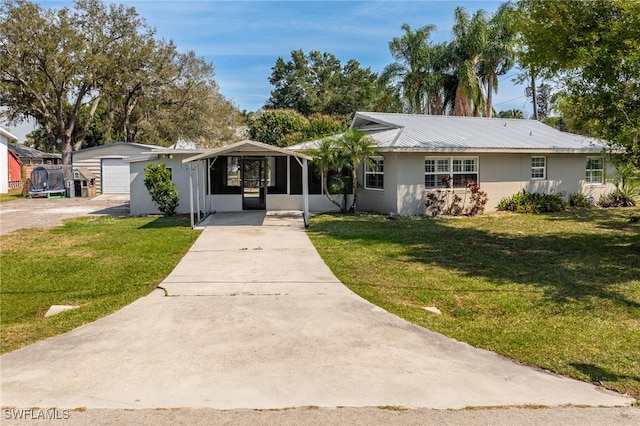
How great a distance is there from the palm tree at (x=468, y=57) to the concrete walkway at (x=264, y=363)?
25375 mm

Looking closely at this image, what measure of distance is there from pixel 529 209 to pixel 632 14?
1000 cm

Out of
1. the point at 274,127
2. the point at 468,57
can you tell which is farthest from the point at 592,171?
the point at 274,127

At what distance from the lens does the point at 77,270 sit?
9.43 meters

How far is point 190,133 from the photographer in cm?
4147

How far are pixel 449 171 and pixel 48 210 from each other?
51.9 feet

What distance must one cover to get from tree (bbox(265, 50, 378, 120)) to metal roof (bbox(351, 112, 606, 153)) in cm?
2240

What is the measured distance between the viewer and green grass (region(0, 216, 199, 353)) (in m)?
6.58

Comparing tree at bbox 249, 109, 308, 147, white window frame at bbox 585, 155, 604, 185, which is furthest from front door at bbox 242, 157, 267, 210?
tree at bbox 249, 109, 308, 147

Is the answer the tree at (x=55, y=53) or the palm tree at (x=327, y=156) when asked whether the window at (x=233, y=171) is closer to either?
the palm tree at (x=327, y=156)

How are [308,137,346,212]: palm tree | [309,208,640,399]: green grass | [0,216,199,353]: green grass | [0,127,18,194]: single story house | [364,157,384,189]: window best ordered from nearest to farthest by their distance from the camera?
[309,208,640,399]: green grass, [0,216,199,353]: green grass, [308,137,346,212]: palm tree, [364,157,384,189]: window, [0,127,18,194]: single story house

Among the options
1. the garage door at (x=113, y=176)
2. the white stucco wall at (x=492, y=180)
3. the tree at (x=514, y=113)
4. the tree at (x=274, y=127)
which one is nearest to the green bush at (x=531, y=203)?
the white stucco wall at (x=492, y=180)

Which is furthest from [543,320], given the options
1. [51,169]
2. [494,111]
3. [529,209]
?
[494,111]

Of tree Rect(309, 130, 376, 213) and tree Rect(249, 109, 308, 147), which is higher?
tree Rect(249, 109, 308, 147)

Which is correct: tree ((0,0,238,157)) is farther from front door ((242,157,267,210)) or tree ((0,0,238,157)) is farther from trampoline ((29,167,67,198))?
front door ((242,157,267,210))
